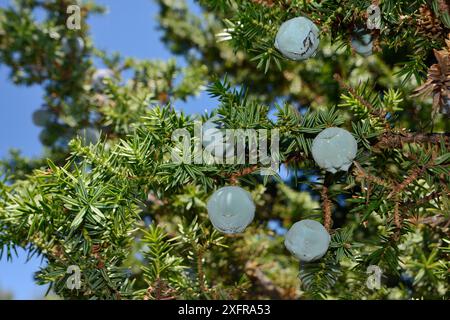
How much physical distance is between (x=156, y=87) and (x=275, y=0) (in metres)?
0.69

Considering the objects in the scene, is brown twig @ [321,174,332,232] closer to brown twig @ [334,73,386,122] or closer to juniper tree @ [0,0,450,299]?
juniper tree @ [0,0,450,299]

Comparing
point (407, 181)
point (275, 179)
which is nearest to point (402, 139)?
point (407, 181)

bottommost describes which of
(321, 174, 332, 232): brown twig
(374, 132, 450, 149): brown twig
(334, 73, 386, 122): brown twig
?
(321, 174, 332, 232): brown twig

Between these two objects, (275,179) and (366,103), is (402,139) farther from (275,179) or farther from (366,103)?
(275,179)

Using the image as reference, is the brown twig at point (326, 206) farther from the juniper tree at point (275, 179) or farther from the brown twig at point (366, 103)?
the brown twig at point (366, 103)

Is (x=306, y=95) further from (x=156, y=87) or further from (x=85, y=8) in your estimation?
(x=85, y=8)

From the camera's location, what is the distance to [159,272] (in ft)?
2.56

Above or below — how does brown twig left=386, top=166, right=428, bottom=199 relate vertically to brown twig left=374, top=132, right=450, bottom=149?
below

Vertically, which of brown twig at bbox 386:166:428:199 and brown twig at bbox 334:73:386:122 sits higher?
brown twig at bbox 334:73:386:122

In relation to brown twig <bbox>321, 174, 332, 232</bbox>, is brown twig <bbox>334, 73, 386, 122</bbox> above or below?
above

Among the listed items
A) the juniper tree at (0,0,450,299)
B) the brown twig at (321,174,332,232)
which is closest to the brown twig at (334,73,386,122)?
the juniper tree at (0,0,450,299)

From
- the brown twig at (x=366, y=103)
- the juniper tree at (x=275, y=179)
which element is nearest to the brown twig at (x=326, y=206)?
the juniper tree at (x=275, y=179)

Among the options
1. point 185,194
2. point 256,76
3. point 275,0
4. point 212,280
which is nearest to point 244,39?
point 275,0

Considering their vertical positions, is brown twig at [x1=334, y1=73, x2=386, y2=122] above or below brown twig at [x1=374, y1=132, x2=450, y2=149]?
above
